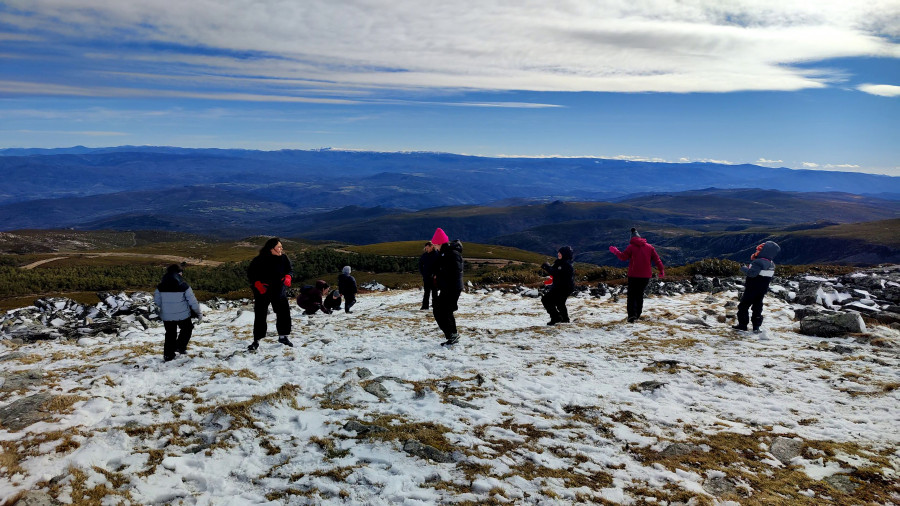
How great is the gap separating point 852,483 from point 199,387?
11133mm

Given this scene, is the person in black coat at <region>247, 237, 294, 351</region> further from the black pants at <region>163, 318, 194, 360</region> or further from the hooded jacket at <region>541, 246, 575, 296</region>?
the hooded jacket at <region>541, 246, 575, 296</region>

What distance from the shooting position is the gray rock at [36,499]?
479cm

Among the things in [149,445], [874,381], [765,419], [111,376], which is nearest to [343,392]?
[149,445]

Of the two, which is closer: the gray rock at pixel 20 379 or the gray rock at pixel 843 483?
the gray rock at pixel 843 483

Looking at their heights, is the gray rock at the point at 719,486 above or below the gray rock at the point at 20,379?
above

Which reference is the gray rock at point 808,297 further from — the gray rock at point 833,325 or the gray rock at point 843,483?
the gray rock at point 843,483

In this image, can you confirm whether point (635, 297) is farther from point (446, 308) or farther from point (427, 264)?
point (427, 264)

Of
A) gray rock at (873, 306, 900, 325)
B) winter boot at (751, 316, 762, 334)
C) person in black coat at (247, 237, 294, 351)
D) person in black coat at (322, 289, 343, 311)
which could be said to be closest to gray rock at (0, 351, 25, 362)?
person in black coat at (247, 237, 294, 351)

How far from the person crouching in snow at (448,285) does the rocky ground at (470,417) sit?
694 mm

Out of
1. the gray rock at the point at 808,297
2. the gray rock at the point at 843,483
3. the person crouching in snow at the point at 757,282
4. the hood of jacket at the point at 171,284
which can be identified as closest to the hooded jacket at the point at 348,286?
the hood of jacket at the point at 171,284

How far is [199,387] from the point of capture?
8.94 metres

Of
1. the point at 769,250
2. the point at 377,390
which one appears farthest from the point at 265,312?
the point at 769,250

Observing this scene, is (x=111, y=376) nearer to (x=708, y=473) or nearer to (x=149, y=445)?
(x=149, y=445)

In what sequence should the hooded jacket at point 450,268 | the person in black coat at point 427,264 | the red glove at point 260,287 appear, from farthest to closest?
the person in black coat at point 427,264 < the hooded jacket at point 450,268 < the red glove at point 260,287
